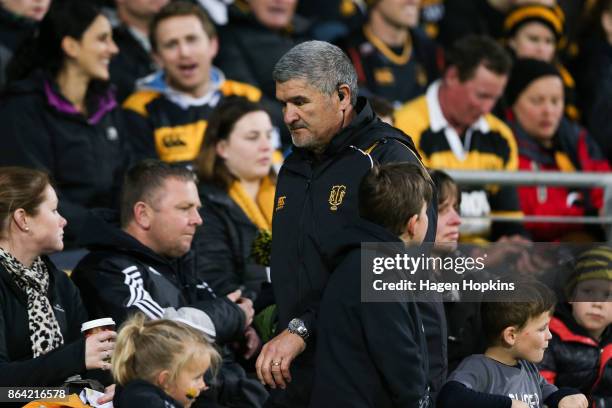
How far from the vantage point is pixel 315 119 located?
15.6ft

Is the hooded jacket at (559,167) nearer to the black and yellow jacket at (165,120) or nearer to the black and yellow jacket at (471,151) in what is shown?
the black and yellow jacket at (471,151)

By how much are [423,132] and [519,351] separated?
2998 mm

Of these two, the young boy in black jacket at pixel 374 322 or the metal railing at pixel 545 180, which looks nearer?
the young boy in black jacket at pixel 374 322

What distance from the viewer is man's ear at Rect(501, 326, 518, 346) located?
17.2 feet

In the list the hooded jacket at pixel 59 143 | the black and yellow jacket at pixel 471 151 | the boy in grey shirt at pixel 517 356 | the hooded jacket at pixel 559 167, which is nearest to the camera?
the boy in grey shirt at pixel 517 356

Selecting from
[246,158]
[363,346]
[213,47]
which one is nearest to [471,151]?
[213,47]

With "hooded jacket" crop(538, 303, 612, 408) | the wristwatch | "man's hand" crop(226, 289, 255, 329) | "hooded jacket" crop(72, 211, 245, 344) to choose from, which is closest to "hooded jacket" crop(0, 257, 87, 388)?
"hooded jacket" crop(72, 211, 245, 344)

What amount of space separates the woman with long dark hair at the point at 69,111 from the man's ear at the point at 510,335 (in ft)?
8.35

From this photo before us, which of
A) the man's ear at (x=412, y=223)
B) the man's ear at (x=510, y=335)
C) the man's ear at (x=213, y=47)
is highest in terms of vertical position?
the man's ear at (x=213, y=47)

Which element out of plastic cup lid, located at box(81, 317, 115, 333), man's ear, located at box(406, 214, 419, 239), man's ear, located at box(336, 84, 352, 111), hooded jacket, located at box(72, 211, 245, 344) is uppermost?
man's ear, located at box(336, 84, 352, 111)

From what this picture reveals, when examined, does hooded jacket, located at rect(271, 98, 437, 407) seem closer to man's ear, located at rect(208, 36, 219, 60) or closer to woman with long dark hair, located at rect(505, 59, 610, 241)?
man's ear, located at rect(208, 36, 219, 60)

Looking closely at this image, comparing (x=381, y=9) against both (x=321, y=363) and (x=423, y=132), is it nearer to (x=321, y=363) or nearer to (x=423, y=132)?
(x=423, y=132)

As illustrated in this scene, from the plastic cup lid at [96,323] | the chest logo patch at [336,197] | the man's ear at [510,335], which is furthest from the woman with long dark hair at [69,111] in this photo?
the man's ear at [510,335]

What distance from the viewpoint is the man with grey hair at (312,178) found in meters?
4.60
